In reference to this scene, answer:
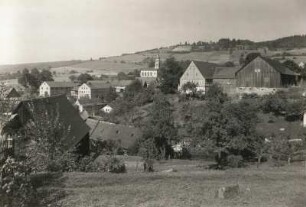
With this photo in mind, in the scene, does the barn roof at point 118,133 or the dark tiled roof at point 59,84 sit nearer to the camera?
the barn roof at point 118,133

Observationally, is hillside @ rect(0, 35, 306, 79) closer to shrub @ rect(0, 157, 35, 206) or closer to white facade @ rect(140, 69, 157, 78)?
white facade @ rect(140, 69, 157, 78)

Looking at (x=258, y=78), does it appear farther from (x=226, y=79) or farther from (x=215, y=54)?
(x=215, y=54)

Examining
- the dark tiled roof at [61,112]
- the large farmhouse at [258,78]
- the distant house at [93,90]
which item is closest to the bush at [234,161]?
the dark tiled roof at [61,112]

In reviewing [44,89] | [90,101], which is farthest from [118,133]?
[44,89]


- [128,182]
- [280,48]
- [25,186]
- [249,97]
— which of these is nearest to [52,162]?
[128,182]

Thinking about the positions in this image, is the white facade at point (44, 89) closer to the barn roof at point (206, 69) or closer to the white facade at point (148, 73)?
the white facade at point (148, 73)

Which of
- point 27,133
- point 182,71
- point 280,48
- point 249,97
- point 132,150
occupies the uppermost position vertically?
point 280,48

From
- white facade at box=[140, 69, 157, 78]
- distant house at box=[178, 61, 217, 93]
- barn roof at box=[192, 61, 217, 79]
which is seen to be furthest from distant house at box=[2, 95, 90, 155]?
white facade at box=[140, 69, 157, 78]

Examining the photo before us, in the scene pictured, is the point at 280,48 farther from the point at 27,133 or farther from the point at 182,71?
the point at 27,133
